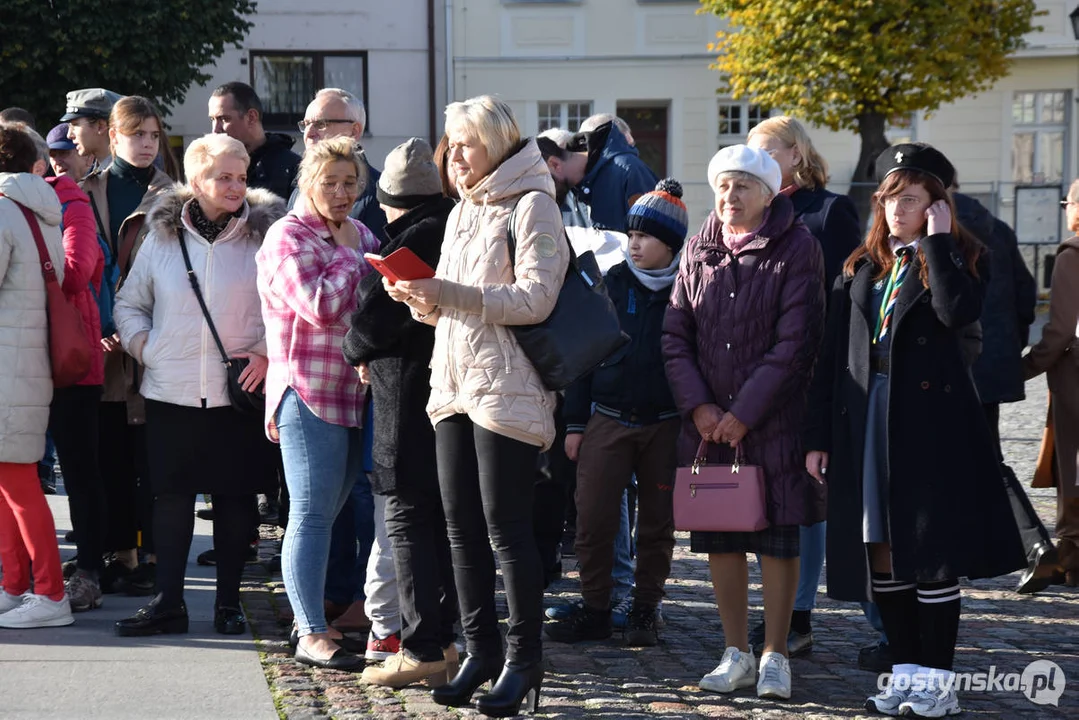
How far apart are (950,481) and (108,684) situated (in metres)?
2.93

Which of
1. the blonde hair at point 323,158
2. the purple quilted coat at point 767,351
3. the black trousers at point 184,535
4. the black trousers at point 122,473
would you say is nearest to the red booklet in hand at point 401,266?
the blonde hair at point 323,158

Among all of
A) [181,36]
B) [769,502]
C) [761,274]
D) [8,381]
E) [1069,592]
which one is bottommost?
[1069,592]

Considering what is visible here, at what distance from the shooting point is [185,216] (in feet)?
19.0

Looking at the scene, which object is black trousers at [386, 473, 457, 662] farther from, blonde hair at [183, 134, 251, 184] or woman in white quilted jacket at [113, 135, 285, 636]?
blonde hair at [183, 134, 251, 184]

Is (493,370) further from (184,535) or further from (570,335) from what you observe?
(184,535)

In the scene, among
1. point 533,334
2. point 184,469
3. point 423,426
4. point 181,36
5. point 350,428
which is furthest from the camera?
point 181,36

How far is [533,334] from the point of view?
459cm

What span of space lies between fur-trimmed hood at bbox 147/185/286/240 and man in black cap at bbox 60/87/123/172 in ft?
4.42

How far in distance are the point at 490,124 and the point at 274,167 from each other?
9.18 ft

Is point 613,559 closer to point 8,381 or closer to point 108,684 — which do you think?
point 108,684

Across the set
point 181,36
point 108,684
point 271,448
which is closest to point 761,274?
point 271,448

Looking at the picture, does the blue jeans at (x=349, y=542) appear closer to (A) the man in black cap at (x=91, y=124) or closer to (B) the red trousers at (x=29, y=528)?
(B) the red trousers at (x=29, y=528)

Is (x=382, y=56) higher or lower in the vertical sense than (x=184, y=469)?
higher

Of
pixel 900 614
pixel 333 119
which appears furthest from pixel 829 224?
pixel 333 119
